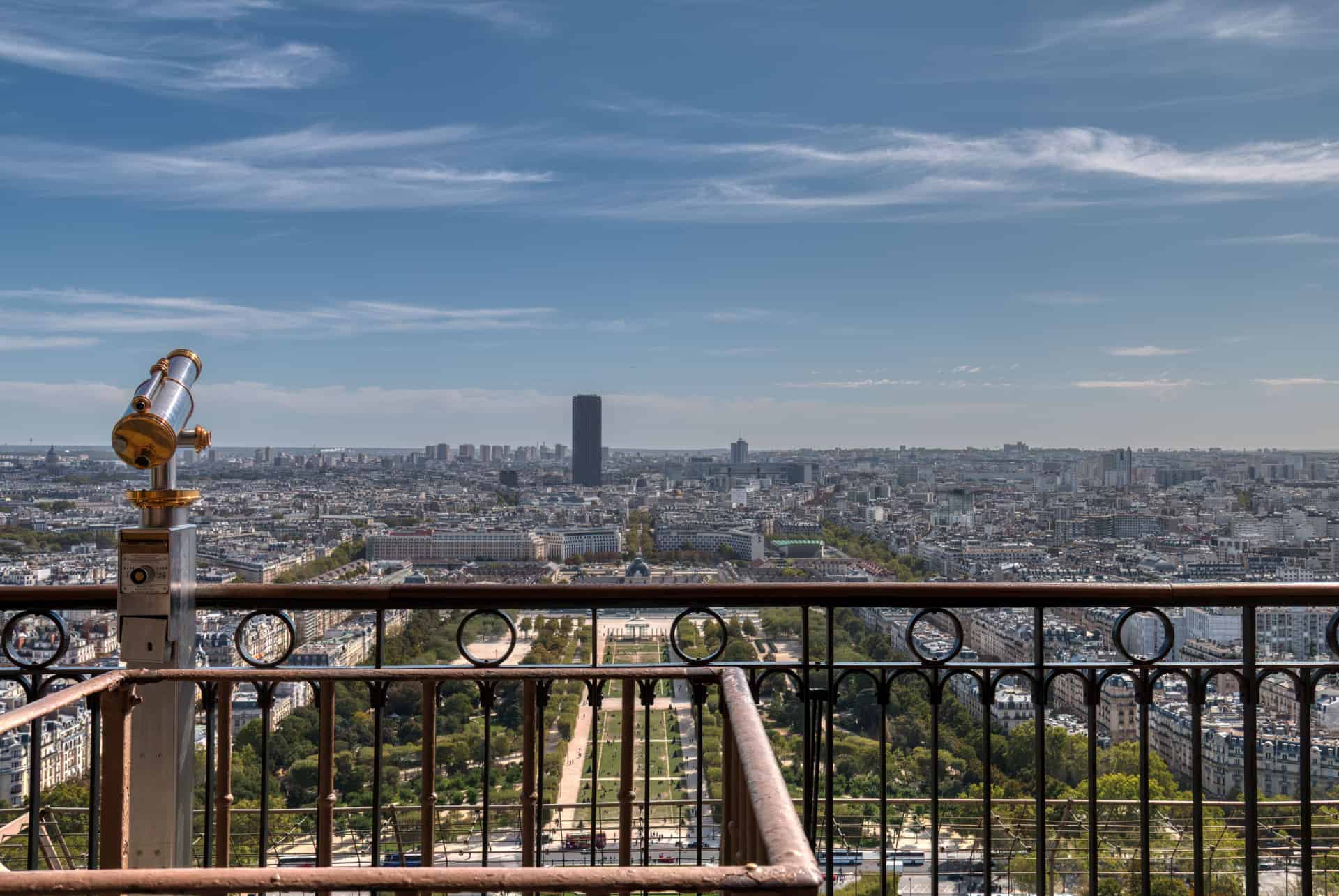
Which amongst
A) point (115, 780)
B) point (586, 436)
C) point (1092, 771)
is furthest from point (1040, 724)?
point (586, 436)

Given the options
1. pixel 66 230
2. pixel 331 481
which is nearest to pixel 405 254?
pixel 66 230

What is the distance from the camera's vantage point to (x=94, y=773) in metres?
2.31

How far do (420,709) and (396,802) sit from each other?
0.56 meters

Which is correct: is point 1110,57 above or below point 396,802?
above

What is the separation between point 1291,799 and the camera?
287 cm

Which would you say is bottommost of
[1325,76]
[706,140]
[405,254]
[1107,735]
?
[1107,735]

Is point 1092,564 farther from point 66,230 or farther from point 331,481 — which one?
point 66,230

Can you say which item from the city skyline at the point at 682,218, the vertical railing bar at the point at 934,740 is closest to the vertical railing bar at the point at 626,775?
the vertical railing bar at the point at 934,740

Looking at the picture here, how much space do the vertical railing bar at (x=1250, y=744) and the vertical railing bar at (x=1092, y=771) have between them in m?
0.41

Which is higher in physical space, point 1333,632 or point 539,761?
point 1333,632

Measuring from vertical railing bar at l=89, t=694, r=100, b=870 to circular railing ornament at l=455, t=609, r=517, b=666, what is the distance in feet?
2.48

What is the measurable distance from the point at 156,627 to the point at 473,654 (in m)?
0.79

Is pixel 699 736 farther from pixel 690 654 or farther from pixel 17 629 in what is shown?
pixel 17 629

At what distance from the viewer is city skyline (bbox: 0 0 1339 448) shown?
9086mm
